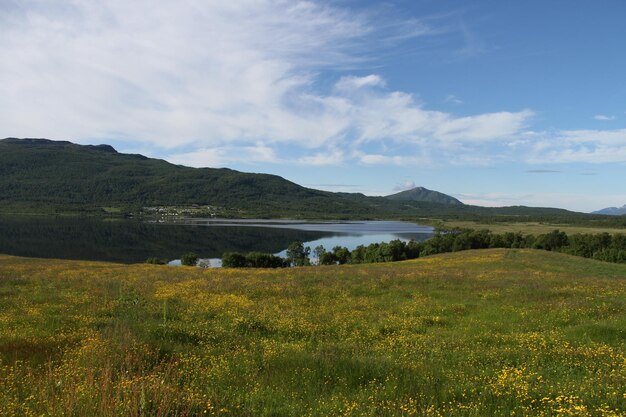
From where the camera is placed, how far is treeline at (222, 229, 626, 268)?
333 ft

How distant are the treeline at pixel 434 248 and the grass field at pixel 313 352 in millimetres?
77594

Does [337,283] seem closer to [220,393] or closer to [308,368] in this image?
[308,368]

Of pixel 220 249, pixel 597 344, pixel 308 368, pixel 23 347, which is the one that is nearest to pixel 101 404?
pixel 308 368

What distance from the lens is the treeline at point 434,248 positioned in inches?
3994

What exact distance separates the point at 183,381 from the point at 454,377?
6.21m

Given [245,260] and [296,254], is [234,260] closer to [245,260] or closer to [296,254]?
[245,260]

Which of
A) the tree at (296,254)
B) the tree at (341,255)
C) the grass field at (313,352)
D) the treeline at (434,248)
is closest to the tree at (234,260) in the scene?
the treeline at (434,248)

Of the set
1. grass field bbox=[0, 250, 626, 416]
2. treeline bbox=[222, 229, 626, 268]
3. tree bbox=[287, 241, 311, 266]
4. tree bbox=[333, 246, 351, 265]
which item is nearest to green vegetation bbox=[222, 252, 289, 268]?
treeline bbox=[222, 229, 626, 268]

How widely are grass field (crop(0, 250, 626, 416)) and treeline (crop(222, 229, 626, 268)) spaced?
77.6m

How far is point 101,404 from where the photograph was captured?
6.14 m

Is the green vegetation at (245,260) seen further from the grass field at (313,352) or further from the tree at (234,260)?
the grass field at (313,352)

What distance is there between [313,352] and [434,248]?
108 metres

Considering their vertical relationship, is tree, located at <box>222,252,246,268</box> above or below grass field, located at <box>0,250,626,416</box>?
below

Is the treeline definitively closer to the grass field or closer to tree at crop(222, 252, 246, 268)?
tree at crop(222, 252, 246, 268)
